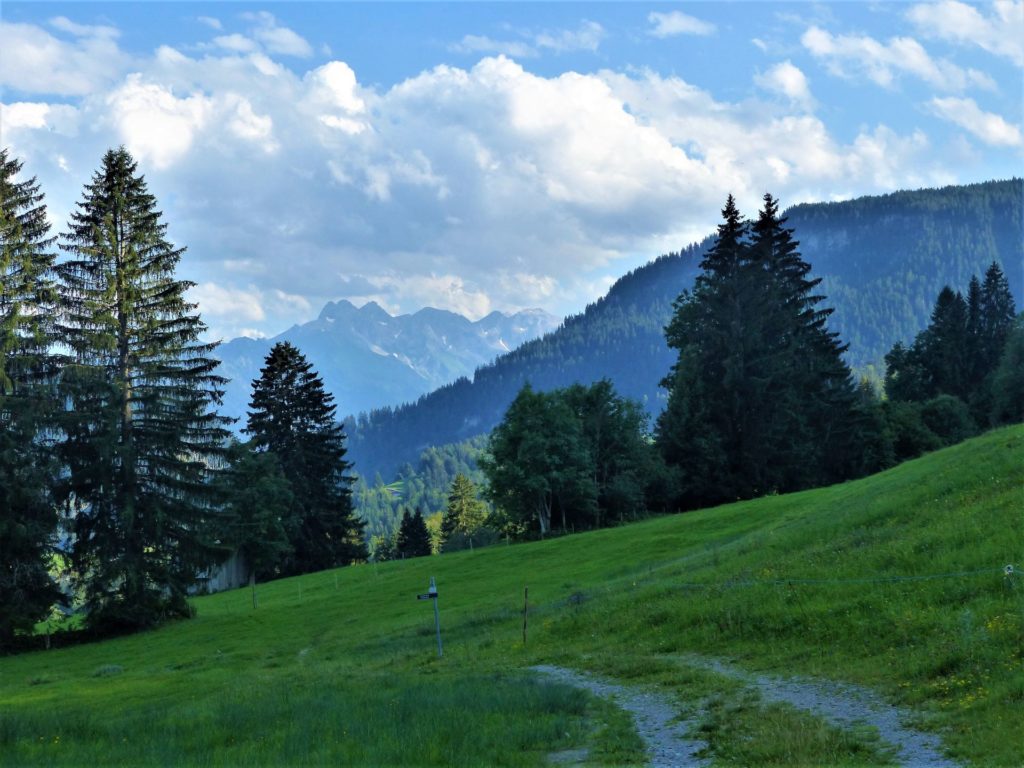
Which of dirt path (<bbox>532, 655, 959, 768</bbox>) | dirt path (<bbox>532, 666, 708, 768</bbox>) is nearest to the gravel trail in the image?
dirt path (<bbox>532, 655, 959, 768</bbox>)

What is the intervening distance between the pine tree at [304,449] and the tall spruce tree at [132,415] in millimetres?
29312

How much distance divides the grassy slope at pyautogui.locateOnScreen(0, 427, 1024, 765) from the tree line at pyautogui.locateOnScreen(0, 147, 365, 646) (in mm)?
4419

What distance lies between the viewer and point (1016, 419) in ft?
256

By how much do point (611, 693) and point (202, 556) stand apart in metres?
34.8

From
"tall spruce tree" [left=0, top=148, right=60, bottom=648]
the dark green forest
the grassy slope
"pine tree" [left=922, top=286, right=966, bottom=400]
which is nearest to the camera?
the grassy slope

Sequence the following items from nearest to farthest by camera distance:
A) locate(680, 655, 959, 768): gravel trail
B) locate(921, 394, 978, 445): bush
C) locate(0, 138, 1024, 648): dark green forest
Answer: locate(680, 655, 959, 768): gravel trail → locate(0, 138, 1024, 648): dark green forest → locate(921, 394, 978, 445): bush

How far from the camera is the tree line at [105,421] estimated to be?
41656 millimetres

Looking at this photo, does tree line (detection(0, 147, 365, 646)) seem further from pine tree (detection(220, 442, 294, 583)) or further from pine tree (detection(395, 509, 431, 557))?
pine tree (detection(395, 509, 431, 557))

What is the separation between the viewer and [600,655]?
72.9 ft

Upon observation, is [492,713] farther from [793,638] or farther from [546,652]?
[546,652]

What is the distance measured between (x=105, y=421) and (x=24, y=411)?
144 inches

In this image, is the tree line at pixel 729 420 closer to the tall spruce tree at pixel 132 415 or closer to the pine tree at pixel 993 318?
the pine tree at pixel 993 318

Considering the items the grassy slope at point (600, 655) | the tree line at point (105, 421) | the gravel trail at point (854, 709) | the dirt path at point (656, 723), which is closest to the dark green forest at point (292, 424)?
the tree line at point (105, 421)

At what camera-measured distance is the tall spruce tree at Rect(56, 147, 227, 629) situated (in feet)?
144
